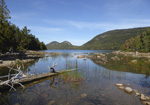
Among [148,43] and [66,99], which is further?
[148,43]

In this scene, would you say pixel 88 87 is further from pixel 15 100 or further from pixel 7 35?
pixel 7 35

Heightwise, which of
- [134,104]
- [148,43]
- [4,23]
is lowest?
[134,104]

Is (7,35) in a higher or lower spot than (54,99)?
higher

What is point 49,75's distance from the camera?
1692 centimetres

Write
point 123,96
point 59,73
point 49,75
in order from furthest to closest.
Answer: point 59,73, point 49,75, point 123,96

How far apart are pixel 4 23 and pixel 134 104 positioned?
3776 centimetres

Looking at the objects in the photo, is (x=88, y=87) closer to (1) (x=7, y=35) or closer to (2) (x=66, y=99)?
(2) (x=66, y=99)

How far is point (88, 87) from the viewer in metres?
13.3

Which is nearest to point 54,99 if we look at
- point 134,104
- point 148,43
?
point 134,104

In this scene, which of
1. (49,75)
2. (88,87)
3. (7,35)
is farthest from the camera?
(7,35)

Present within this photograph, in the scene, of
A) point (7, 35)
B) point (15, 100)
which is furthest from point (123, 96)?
point (7, 35)

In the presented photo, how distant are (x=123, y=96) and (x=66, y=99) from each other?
5.74m

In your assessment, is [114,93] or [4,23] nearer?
[114,93]

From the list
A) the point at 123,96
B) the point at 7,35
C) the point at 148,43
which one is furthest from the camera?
the point at 148,43
